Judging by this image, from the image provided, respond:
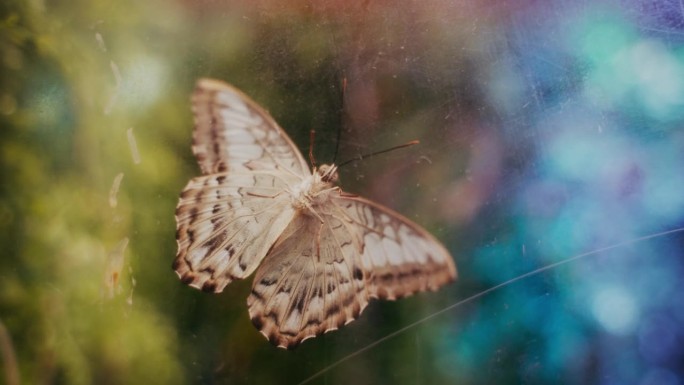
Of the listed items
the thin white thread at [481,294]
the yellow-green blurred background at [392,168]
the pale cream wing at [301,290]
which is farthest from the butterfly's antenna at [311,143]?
the thin white thread at [481,294]

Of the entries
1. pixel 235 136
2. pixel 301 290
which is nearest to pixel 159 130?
pixel 235 136

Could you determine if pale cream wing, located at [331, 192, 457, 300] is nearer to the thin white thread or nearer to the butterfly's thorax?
the butterfly's thorax

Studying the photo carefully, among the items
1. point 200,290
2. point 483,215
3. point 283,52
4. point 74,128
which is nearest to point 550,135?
point 483,215

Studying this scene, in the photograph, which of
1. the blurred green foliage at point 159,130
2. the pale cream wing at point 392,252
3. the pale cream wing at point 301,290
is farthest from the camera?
the blurred green foliage at point 159,130

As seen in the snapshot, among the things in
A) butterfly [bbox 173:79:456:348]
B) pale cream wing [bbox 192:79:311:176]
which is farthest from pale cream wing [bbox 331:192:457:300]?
pale cream wing [bbox 192:79:311:176]

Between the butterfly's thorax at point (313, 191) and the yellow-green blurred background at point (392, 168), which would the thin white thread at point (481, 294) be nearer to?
the yellow-green blurred background at point (392, 168)

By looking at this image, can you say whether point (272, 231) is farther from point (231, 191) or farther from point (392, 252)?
point (392, 252)

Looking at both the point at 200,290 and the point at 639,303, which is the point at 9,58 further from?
the point at 639,303
